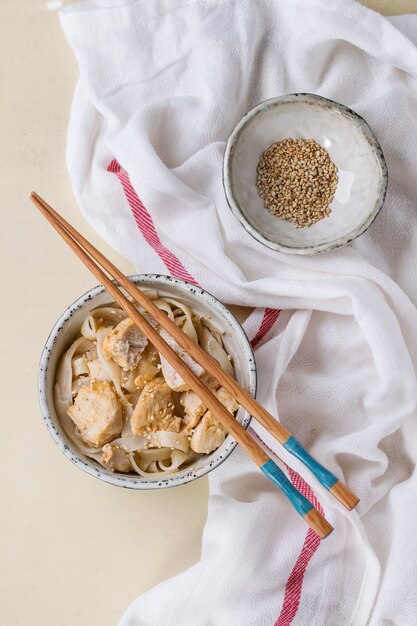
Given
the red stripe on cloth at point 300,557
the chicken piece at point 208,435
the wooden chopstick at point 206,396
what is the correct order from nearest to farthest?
the wooden chopstick at point 206,396 < the chicken piece at point 208,435 < the red stripe on cloth at point 300,557

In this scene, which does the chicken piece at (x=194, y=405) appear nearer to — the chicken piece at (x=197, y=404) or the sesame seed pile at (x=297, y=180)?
the chicken piece at (x=197, y=404)

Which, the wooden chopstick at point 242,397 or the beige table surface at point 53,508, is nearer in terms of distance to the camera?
the wooden chopstick at point 242,397

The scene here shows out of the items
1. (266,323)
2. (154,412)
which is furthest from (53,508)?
Answer: (266,323)

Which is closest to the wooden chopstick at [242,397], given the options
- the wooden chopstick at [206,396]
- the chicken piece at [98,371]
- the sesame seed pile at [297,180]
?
the wooden chopstick at [206,396]

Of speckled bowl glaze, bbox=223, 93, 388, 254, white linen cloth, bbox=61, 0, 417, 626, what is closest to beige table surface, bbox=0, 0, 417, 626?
white linen cloth, bbox=61, 0, 417, 626

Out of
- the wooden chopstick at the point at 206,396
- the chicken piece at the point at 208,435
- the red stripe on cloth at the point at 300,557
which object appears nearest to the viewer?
the wooden chopstick at the point at 206,396

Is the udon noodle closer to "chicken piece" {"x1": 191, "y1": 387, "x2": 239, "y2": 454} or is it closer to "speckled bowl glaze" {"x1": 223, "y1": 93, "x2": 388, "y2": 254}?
"chicken piece" {"x1": 191, "y1": 387, "x2": 239, "y2": 454}

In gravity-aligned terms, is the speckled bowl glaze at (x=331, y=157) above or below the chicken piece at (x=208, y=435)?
above
